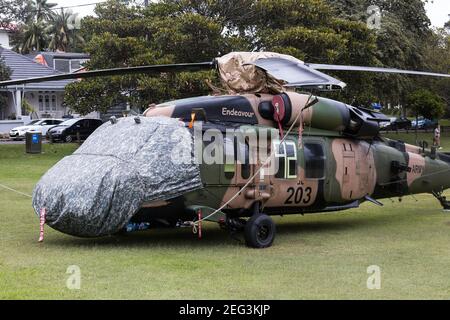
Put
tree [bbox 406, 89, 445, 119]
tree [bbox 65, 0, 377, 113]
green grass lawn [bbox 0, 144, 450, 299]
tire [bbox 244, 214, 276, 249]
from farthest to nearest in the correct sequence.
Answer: tree [bbox 406, 89, 445, 119], tree [bbox 65, 0, 377, 113], tire [bbox 244, 214, 276, 249], green grass lawn [bbox 0, 144, 450, 299]

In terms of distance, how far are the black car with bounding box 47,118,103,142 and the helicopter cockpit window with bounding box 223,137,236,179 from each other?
1138 inches

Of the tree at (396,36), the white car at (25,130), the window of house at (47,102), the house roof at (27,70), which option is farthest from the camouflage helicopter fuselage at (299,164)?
the window of house at (47,102)

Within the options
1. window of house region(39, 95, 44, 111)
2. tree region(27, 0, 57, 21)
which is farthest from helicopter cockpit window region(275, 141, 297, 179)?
tree region(27, 0, 57, 21)

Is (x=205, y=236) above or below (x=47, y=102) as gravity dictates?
below

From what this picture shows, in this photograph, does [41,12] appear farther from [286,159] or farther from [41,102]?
[286,159]

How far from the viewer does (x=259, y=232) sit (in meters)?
10.6

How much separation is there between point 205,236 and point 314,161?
7.92ft

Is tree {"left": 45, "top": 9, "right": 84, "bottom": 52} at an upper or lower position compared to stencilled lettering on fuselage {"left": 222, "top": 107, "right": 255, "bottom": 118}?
upper

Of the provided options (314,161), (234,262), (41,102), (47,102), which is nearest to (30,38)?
(47,102)

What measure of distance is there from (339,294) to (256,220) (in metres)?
3.17

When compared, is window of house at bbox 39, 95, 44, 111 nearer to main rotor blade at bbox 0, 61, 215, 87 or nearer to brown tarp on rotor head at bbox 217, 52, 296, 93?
brown tarp on rotor head at bbox 217, 52, 296, 93

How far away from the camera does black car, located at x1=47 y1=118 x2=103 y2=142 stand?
128ft

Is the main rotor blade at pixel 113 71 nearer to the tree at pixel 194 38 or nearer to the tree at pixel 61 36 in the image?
Result: the tree at pixel 194 38
